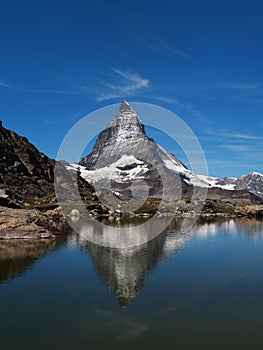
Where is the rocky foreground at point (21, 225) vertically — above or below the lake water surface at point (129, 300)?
above

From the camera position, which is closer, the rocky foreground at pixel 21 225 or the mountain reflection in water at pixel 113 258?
the mountain reflection in water at pixel 113 258

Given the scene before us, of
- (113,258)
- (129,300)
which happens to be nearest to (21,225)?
(113,258)

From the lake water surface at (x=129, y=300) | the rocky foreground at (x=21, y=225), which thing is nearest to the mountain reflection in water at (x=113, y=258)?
the lake water surface at (x=129, y=300)

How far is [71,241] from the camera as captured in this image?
103 meters

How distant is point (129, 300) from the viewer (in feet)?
155

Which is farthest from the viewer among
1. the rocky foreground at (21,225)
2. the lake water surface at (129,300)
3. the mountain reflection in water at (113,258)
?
the rocky foreground at (21,225)

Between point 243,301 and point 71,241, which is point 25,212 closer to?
point 71,241

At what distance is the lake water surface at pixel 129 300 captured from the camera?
3522 centimetres

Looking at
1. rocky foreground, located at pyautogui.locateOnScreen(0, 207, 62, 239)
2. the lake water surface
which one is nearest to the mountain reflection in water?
the lake water surface

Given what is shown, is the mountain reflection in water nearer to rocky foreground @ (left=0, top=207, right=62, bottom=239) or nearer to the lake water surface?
the lake water surface

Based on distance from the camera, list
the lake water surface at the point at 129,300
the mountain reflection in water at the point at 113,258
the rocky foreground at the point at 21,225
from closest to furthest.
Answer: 1. the lake water surface at the point at 129,300
2. the mountain reflection in water at the point at 113,258
3. the rocky foreground at the point at 21,225

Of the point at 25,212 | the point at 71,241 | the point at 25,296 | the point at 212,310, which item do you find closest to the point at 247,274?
the point at 212,310

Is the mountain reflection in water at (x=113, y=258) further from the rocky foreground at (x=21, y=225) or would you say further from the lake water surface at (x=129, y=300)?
the rocky foreground at (x=21, y=225)

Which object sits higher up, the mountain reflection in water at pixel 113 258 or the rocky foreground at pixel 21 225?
the rocky foreground at pixel 21 225
